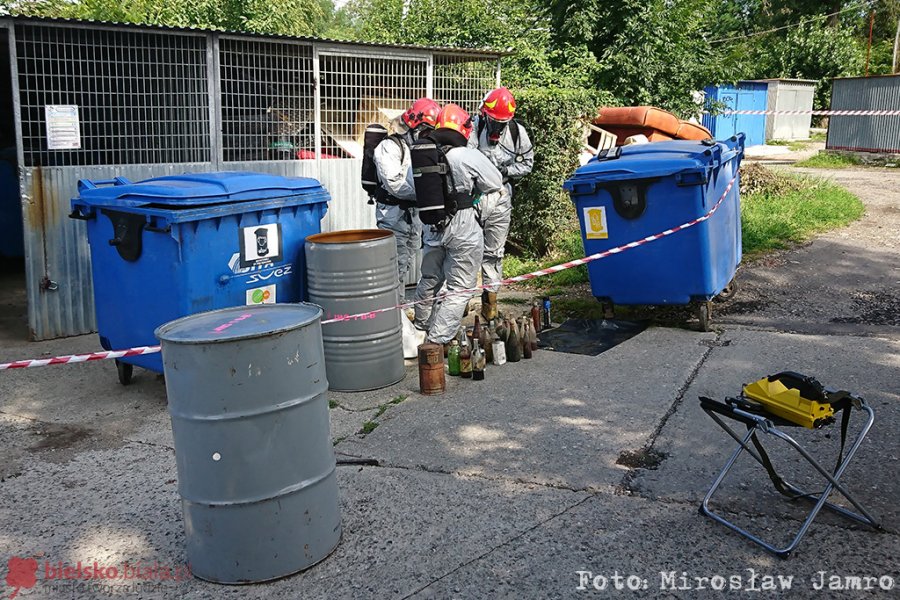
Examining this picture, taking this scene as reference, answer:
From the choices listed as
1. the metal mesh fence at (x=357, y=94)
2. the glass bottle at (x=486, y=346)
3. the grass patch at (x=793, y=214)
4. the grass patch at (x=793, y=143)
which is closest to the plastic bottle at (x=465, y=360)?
the glass bottle at (x=486, y=346)

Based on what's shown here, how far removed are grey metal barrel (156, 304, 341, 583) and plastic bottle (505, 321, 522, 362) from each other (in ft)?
10.3

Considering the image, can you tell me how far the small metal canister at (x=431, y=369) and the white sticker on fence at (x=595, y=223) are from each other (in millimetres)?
2093

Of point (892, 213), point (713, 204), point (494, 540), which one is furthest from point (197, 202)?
point (892, 213)

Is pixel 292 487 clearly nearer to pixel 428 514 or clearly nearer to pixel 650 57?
pixel 428 514

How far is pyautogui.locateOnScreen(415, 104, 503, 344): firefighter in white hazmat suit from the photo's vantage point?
661cm

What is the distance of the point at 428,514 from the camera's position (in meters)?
4.15

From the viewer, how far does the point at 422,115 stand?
23.8 ft

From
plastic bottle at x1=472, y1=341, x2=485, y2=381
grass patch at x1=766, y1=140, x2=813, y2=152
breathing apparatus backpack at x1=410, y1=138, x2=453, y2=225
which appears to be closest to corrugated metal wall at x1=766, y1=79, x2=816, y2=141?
grass patch at x1=766, y1=140, x2=813, y2=152

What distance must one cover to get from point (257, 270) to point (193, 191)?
28.9 inches

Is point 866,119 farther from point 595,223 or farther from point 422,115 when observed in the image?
point 422,115

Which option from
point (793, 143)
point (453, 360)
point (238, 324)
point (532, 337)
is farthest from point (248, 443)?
point (793, 143)

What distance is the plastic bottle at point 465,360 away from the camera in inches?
250

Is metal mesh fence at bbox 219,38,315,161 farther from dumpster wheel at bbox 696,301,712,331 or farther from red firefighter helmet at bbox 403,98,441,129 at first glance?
dumpster wheel at bbox 696,301,712,331

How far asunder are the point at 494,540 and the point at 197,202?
309cm
